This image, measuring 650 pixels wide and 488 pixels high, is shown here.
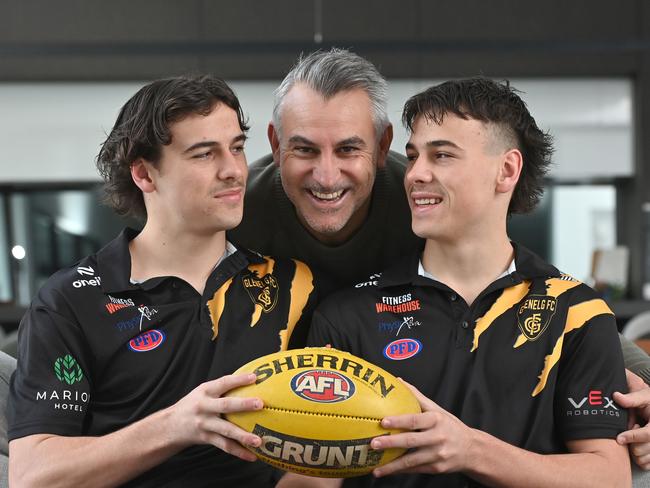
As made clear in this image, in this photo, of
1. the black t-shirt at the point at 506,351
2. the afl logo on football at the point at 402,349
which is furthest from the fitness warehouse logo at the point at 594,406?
the afl logo on football at the point at 402,349

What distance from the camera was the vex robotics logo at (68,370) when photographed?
1678mm

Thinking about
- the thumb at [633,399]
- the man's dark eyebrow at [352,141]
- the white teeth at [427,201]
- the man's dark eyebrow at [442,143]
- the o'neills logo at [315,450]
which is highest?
the man's dark eyebrow at [352,141]

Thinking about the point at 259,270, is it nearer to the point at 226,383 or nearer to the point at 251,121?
the point at 226,383

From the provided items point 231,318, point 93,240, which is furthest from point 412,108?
point 93,240

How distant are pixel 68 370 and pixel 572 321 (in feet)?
3.27

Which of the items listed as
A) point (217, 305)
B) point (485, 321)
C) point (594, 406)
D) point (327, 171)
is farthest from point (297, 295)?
point (594, 406)

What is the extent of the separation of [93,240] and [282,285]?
3.87 metres

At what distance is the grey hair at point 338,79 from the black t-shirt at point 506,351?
52 cm

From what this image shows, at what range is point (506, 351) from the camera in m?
1.75

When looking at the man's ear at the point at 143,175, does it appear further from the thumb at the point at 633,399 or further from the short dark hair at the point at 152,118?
the thumb at the point at 633,399

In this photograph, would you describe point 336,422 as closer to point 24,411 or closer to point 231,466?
point 231,466

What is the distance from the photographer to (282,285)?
1931 mm

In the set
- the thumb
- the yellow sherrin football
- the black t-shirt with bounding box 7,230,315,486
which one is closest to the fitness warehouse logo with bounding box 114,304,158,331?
the black t-shirt with bounding box 7,230,315,486

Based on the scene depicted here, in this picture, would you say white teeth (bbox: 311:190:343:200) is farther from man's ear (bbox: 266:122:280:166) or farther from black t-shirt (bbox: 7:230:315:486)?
black t-shirt (bbox: 7:230:315:486)
